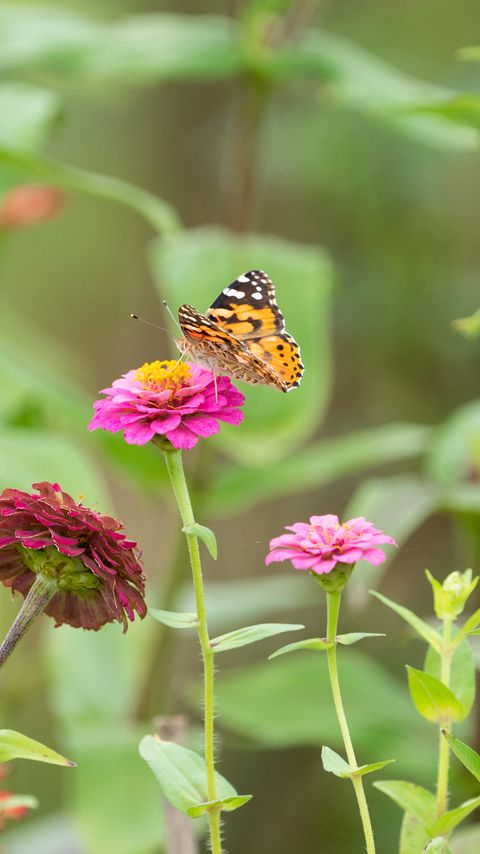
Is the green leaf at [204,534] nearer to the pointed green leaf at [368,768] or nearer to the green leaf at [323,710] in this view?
the pointed green leaf at [368,768]

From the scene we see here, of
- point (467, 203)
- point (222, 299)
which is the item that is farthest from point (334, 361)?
point (222, 299)

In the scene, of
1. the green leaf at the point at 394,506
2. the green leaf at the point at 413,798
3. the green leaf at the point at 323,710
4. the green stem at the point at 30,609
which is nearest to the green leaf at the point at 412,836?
the green leaf at the point at 413,798

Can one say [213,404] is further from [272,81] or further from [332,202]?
[332,202]

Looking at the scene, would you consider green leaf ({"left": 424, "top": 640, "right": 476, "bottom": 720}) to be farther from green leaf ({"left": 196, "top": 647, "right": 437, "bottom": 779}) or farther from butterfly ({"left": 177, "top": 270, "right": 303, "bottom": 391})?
green leaf ({"left": 196, "top": 647, "right": 437, "bottom": 779})

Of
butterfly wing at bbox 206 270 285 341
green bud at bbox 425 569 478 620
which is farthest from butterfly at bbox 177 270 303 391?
green bud at bbox 425 569 478 620

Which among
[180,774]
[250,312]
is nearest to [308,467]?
[250,312]

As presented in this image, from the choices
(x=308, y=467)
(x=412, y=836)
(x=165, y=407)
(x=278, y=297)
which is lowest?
(x=412, y=836)

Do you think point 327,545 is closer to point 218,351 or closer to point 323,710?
point 218,351
